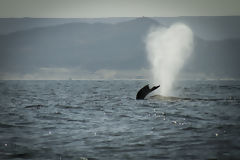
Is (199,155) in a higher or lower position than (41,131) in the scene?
lower

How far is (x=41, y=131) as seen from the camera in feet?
58.8

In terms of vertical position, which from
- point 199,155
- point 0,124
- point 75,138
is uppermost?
point 0,124

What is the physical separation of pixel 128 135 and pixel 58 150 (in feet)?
13.0

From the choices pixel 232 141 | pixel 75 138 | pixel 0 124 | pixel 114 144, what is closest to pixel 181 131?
pixel 232 141

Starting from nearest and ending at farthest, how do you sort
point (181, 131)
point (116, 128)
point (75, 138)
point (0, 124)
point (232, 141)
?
point (232, 141), point (75, 138), point (181, 131), point (116, 128), point (0, 124)

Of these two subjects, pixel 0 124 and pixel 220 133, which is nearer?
pixel 220 133

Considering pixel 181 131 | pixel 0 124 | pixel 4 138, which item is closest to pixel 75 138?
pixel 4 138

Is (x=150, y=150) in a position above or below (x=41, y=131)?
below

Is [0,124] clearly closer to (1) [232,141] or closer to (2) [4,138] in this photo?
(2) [4,138]

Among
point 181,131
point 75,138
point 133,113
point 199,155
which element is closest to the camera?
point 199,155

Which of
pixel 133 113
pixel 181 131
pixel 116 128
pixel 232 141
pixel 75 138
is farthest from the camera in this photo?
pixel 133 113

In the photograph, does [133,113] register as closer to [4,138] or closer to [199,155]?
[4,138]

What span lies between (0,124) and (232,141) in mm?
13375

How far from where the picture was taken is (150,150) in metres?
→ 13.4
